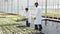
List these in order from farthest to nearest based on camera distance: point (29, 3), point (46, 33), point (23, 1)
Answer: point (23, 1), point (29, 3), point (46, 33)

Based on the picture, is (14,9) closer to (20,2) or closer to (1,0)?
(20,2)

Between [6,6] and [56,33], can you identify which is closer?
[56,33]

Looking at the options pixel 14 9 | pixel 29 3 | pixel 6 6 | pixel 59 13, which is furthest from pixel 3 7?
pixel 59 13

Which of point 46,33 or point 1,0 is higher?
point 1,0

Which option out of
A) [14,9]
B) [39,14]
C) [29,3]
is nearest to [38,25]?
[39,14]

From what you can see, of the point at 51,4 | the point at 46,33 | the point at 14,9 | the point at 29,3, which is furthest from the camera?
the point at 14,9

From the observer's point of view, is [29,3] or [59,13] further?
[29,3]

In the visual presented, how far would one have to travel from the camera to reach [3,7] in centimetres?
2881

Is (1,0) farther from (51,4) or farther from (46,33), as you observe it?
(46,33)

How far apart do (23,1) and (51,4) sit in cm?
649

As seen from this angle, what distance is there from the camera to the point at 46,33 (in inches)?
309

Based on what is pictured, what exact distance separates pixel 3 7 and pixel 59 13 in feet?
49.7

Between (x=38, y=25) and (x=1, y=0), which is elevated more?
(x=1, y=0)

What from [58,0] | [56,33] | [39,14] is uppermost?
[58,0]
